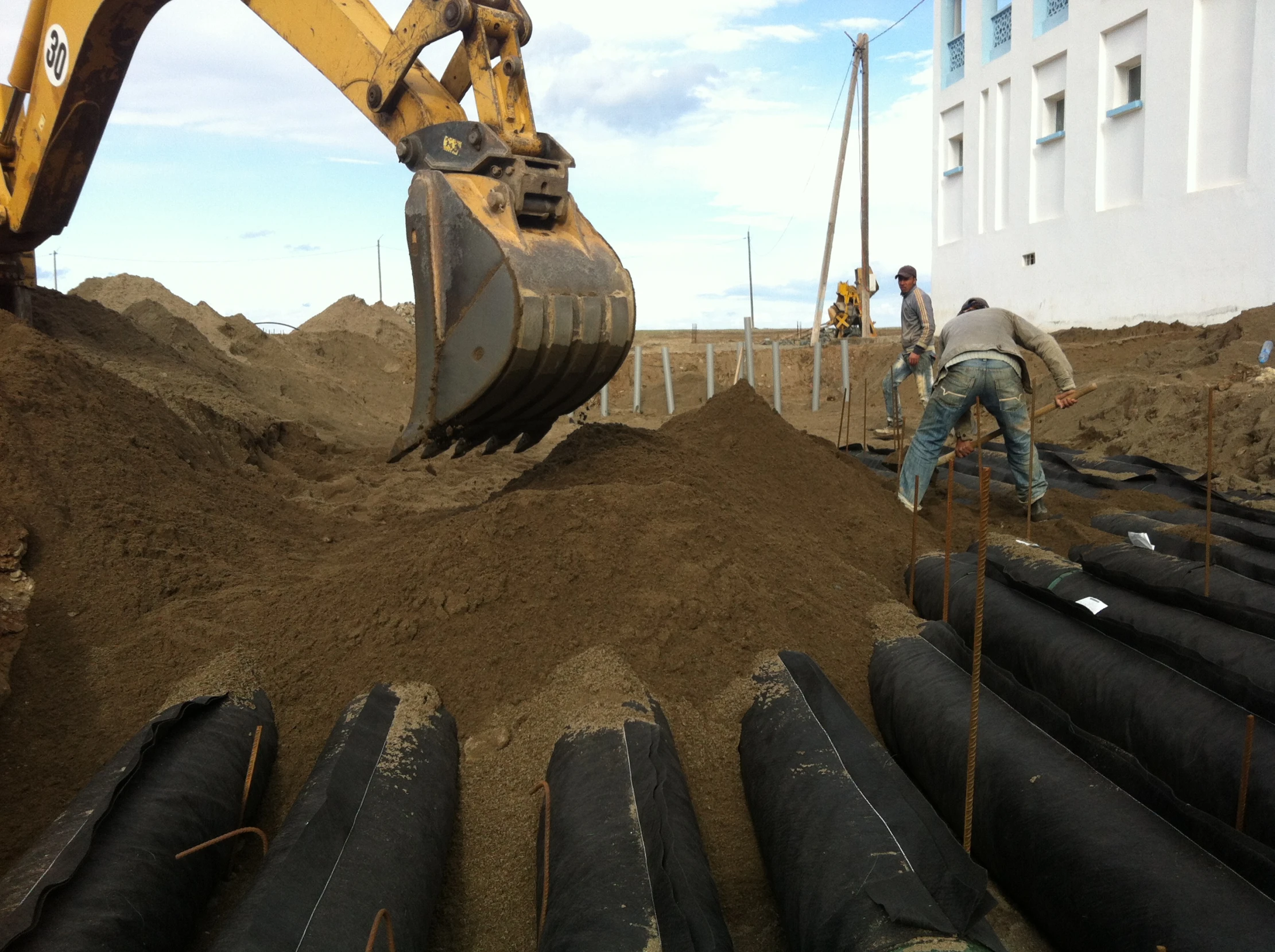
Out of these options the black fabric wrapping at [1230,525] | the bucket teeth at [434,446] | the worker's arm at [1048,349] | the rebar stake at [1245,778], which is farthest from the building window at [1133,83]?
the rebar stake at [1245,778]

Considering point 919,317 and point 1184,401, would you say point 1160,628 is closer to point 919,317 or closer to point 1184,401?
point 919,317

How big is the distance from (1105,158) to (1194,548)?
10.7 metres

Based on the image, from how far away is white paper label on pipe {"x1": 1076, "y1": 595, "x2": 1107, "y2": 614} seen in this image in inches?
143

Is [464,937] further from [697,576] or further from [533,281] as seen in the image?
[533,281]

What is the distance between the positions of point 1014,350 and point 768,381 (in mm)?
13059

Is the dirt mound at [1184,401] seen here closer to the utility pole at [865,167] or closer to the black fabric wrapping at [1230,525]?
the black fabric wrapping at [1230,525]

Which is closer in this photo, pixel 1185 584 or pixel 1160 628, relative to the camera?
Result: pixel 1160 628

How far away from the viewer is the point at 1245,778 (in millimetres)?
2391

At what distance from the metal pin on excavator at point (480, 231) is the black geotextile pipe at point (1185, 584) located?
2356 mm

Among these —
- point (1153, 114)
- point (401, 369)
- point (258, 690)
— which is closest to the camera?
point (258, 690)

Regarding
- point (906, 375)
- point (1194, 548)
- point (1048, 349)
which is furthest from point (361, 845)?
point (906, 375)

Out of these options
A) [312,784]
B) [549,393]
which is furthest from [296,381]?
[312,784]

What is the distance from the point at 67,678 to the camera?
3533 mm

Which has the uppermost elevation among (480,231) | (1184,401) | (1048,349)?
(480,231)
